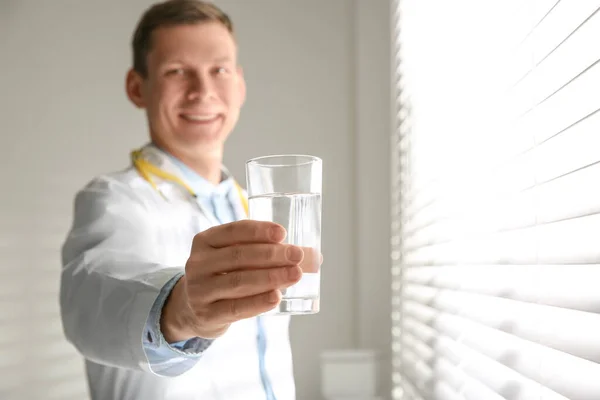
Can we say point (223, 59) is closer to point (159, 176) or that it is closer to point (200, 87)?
point (200, 87)

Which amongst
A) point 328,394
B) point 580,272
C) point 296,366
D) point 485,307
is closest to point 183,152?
point 485,307

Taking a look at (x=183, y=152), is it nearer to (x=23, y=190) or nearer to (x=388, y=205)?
(x=388, y=205)

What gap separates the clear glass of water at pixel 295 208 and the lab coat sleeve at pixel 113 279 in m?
0.23

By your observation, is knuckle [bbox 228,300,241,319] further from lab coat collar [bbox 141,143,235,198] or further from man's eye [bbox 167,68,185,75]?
man's eye [bbox 167,68,185,75]

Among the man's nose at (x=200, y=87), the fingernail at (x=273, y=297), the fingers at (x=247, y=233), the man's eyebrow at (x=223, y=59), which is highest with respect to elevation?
the man's eyebrow at (x=223, y=59)

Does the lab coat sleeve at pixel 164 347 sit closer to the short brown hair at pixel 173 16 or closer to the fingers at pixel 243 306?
the fingers at pixel 243 306

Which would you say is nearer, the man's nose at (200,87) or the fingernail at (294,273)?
the fingernail at (294,273)

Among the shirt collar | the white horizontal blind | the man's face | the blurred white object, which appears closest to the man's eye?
the man's face

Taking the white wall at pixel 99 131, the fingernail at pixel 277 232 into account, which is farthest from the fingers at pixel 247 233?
the white wall at pixel 99 131

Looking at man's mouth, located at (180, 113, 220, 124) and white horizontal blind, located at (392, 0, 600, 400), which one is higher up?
man's mouth, located at (180, 113, 220, 124)

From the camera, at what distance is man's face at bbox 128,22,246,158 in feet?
5.28

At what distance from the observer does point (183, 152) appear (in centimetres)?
162

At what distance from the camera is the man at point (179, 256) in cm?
66

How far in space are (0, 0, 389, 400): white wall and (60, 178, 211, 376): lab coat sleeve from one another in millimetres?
1726
